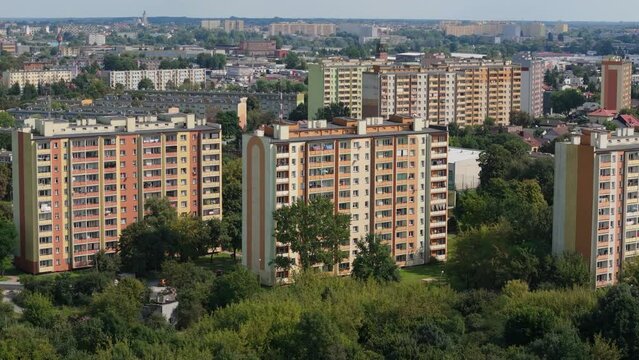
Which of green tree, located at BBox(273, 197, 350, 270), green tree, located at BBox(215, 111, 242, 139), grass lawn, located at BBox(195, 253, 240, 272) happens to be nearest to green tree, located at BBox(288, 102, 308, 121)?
green tree, located at BBox(215, 111, 242, 139)

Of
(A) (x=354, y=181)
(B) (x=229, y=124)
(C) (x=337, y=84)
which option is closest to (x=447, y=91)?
(C) (x=337, y=84)

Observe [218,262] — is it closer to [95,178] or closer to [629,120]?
[95,178]

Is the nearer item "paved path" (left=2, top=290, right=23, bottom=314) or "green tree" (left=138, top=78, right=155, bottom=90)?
"paved path" (left=2, top=290, right=23, bottom=314)

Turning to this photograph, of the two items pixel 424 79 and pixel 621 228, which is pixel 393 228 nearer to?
pixel 621 228

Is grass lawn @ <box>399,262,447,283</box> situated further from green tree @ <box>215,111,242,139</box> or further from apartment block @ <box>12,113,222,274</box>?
green tree @ <box>215,111,242,139</box>

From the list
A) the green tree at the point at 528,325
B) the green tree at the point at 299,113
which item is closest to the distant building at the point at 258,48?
the green tree at the point at 299,113
